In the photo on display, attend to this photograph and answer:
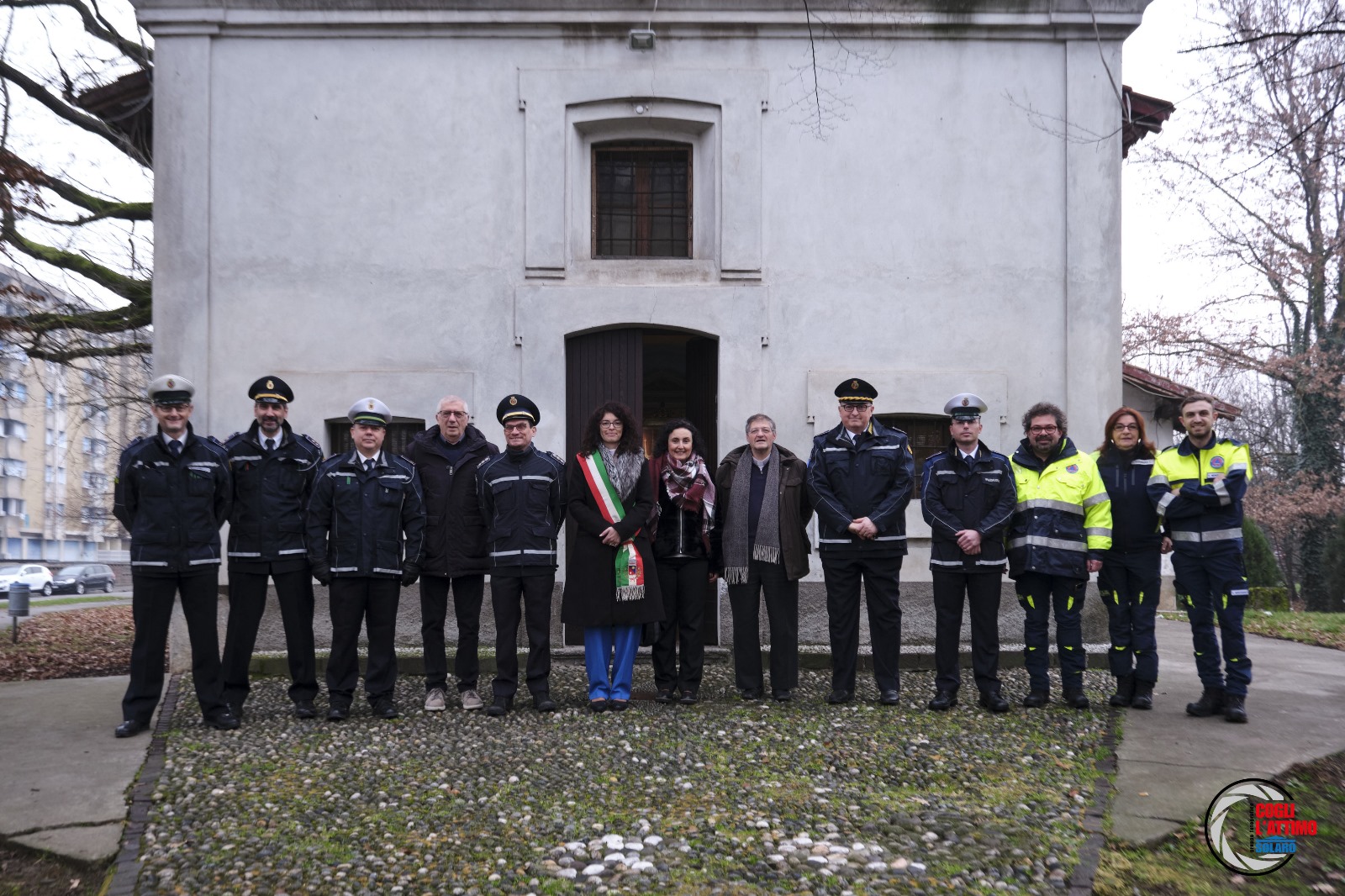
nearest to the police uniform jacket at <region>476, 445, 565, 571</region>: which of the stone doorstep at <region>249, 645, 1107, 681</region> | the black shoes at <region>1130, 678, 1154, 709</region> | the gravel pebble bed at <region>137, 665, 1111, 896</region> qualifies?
the gravel pebble bed at <region>137, 665, 1111, 896</region>

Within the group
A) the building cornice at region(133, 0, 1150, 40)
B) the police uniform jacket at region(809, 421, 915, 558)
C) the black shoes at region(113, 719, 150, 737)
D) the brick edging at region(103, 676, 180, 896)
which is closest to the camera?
the brick edging at region(103, 676, 180, 896)

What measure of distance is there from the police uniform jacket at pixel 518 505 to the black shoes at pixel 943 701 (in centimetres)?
268

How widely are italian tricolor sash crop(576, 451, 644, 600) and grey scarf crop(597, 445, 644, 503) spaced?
0.03 m

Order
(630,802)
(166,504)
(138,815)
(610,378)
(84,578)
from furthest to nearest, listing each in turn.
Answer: (84,578) → (610,378) → (166,504) → (630,802) → (138,815)

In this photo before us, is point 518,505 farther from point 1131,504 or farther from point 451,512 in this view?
point 1131,504

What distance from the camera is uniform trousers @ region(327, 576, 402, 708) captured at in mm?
7082

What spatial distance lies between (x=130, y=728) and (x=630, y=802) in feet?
11.2

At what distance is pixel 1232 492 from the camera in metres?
6.75

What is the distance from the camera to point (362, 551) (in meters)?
7.05

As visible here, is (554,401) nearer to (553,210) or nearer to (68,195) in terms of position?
(553,210)

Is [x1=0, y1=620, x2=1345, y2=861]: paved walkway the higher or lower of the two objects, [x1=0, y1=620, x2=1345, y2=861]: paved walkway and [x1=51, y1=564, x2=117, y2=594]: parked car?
the higher

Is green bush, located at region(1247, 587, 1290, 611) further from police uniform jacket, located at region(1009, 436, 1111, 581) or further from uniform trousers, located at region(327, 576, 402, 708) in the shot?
uniform trousers, located at region(327, 576, 402, 708)

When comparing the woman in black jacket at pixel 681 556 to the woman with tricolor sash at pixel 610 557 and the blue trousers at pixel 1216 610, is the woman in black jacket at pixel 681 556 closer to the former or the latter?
the woman with tricolor sash at pixel 610 557

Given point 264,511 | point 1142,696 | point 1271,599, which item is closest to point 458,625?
point 264,511
